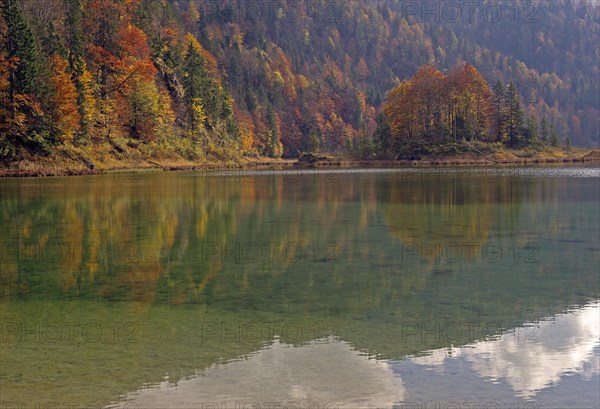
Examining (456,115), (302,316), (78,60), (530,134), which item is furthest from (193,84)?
(302,316)

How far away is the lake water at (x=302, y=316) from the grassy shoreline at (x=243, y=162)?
4674 centimetres

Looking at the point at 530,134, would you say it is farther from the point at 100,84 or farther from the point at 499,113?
the point at 100,84

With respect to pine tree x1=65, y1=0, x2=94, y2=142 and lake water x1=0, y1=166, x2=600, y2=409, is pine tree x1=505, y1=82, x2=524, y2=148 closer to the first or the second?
pine tree x1=65, y1=0, x2=94, y2=142

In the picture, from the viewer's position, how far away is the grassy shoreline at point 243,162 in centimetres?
6550

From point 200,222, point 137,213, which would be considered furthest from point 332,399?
point 137,213

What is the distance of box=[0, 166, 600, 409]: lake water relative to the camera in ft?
22.4

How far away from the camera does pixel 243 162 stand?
124m

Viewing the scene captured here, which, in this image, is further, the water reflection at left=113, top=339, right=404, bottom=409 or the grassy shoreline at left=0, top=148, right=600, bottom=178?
the grassy shoreline at left=0, top=148, right=600, bottom=178

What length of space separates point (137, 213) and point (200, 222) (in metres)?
4.38

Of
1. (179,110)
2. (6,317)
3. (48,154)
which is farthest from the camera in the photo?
(179,110)

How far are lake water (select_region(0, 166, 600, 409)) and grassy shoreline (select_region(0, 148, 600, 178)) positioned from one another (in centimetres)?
4674

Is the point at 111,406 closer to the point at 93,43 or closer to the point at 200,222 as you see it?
the point at 200,222

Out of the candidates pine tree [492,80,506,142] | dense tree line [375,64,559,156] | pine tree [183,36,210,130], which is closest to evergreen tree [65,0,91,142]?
pine tree [183,36,210,130]

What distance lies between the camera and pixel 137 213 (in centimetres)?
2617
